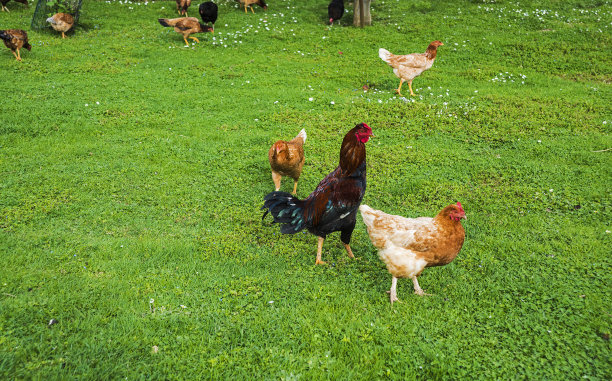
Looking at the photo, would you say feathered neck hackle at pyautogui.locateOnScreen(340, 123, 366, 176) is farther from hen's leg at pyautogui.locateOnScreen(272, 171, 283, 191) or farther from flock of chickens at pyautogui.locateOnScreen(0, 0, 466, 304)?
hen's leg at pyautogui.locateOnScreen(272, 171, 283, 191)

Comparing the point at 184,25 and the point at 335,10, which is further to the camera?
the point at 335,10

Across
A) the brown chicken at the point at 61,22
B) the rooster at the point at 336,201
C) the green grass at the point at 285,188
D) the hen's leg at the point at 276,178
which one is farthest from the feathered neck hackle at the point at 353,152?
the brown chicken at the point at 61,22

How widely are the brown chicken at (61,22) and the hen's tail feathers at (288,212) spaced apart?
13508 millimetres

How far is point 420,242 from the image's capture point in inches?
184

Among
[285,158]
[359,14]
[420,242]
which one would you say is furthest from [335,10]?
[420,242]

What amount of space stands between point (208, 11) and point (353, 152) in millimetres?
13241

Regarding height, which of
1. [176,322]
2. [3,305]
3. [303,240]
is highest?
[3,305]

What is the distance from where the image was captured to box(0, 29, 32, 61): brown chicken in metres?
11.6

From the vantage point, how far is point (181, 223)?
6285mm

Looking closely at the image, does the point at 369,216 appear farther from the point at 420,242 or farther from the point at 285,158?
the point at 285,158

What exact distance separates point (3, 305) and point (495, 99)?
36.7ft

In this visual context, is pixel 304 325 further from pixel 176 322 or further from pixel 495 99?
pixel 495 99

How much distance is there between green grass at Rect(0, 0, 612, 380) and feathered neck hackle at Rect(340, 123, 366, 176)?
142 cm

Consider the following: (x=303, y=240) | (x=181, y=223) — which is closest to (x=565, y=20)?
(x=303, y=240)
